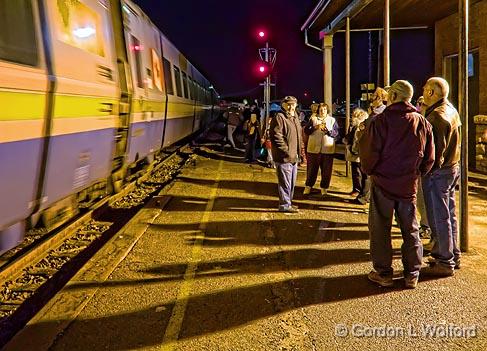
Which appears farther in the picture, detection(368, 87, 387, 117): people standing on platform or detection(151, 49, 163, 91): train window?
detection(151, 49, 163, 91): train window

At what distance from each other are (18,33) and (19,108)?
647 mm

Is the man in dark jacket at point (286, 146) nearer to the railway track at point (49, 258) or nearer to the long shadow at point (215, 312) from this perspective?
the railway track at point (49, 258)

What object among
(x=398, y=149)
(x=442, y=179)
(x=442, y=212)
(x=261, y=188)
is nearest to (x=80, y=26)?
(x=398, y=149)

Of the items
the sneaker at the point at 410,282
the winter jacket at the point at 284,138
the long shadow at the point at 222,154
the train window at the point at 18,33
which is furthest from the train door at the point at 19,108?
the long shadow at the point at 222,154

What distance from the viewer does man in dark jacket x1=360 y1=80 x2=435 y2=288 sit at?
15.9 feet

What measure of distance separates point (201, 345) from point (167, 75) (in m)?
9.31

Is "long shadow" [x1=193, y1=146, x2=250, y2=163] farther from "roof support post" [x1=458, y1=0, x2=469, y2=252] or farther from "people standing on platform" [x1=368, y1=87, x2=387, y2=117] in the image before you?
"roof support post" [x1=458, y1=0, x2=469, y2=252]

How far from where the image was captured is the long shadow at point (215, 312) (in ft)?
13.1

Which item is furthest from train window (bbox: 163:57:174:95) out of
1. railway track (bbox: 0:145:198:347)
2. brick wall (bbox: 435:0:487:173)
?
brick wall (bbox: 435:0:487:173)

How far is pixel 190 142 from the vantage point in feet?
79.7

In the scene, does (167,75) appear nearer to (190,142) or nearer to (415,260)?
(415,260)

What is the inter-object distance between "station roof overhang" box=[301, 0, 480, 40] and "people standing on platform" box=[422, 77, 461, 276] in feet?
16.8

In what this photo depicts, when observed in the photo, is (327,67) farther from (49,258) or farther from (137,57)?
(49,258)

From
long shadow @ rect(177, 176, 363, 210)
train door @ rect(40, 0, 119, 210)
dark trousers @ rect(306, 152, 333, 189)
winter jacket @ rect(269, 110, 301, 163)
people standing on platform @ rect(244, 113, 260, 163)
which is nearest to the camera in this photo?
train door @ rect(40, 0, 119, 210)
